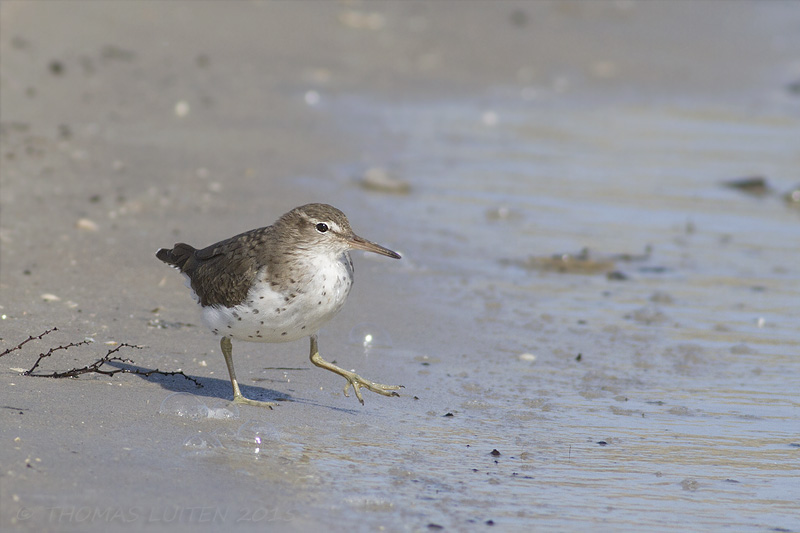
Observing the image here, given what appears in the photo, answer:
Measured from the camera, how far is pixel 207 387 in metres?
6.17

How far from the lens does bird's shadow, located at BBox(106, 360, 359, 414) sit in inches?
236

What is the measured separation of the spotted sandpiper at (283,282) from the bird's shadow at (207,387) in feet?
0.55

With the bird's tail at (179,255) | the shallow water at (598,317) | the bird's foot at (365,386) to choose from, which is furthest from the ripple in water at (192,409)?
the bird's tail at (179,255)

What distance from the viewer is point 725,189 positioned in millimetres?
11562

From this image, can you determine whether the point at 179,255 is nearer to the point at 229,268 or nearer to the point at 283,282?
the point at 229,268

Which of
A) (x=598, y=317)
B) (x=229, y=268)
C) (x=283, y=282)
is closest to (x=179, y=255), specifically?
(x=229, y=268)

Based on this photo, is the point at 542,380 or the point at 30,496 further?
the point at 542,380

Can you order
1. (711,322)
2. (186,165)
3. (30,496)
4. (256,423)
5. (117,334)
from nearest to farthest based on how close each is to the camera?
(30,496) < (256,423) < (117,334) < (711,322) < (186,165)

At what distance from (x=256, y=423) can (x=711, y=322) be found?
391 cm

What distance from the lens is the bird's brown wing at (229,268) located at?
19.2ft

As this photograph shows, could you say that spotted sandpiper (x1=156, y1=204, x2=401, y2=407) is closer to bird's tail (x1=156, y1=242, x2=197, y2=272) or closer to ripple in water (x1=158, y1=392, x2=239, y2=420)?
ripple in water (x1=158, y1=392, x2=239, y2=420)

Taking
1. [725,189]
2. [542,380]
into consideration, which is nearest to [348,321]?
[542,380]

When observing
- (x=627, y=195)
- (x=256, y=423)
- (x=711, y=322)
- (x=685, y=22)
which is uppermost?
(x=685, y=22)

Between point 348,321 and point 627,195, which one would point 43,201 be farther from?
point 627,195
